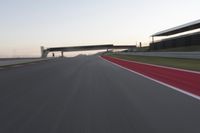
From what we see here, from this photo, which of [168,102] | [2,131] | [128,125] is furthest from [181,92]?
[2,131]

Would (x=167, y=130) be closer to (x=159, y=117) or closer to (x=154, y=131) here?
(x=154, y=131)

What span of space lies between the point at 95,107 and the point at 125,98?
1648 mm

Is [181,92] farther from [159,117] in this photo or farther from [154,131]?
[154,131]

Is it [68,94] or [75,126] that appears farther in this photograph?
[68,94]

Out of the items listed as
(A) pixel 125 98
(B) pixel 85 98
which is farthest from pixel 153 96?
(B) pixel 85 98

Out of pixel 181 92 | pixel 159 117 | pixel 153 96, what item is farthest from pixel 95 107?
pixel 181 92

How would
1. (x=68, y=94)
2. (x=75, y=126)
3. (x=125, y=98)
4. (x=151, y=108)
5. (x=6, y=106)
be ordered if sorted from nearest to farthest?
1. (x=75, y=126)
2. (x=151, y=108)
3. (x=6, y=106)
4. (x=125, y=98)
5. (x=68, y=94)

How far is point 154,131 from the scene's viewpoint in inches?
220

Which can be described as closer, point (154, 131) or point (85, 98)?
point (154, 131)

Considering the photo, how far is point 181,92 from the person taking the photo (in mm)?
10578

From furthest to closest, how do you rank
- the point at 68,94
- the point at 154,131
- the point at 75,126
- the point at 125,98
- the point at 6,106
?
the point at 68,94 → the point at 125,98 → the point at 6,106 → the point at 75,126 → the point at 154,131

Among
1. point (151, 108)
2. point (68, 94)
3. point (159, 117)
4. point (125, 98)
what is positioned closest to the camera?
point (159, 117)

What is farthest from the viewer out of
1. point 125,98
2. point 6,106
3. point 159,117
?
point 125,98

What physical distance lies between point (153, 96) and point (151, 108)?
2.07 metres
